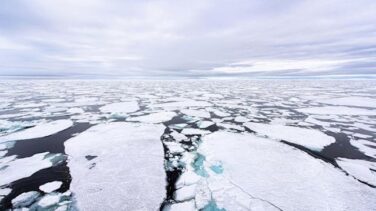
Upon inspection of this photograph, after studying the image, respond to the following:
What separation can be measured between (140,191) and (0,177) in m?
1.72

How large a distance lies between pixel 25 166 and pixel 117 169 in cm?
125

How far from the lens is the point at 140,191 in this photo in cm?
197

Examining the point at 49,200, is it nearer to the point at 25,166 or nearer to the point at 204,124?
the point at 25,166

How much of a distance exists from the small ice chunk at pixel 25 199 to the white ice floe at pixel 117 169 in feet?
1.08

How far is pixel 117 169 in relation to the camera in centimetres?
241

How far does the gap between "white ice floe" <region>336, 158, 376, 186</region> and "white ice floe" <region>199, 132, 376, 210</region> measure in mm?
156

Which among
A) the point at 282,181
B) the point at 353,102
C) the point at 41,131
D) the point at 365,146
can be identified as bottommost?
the point at 353,102

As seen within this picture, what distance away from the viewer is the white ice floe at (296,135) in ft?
11.1

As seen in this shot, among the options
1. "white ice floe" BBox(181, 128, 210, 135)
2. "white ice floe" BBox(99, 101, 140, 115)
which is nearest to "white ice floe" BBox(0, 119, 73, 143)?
"white ice floe" BBox(99, 101, 140, 115)

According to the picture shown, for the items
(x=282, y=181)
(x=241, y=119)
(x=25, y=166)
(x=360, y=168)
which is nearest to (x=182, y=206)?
(x=282, y=181)

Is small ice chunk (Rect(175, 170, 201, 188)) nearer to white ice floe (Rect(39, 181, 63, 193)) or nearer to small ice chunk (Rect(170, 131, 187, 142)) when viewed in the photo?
small ice chunk (Rect(170, 131, 187, 142))

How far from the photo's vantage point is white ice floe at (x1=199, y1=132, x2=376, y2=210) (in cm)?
183

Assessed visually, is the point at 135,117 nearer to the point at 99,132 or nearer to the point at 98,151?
the point at 99,132

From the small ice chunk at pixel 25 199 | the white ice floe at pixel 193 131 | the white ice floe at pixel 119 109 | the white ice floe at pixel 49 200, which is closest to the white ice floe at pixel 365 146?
the white ice floe at pixel 193 131
